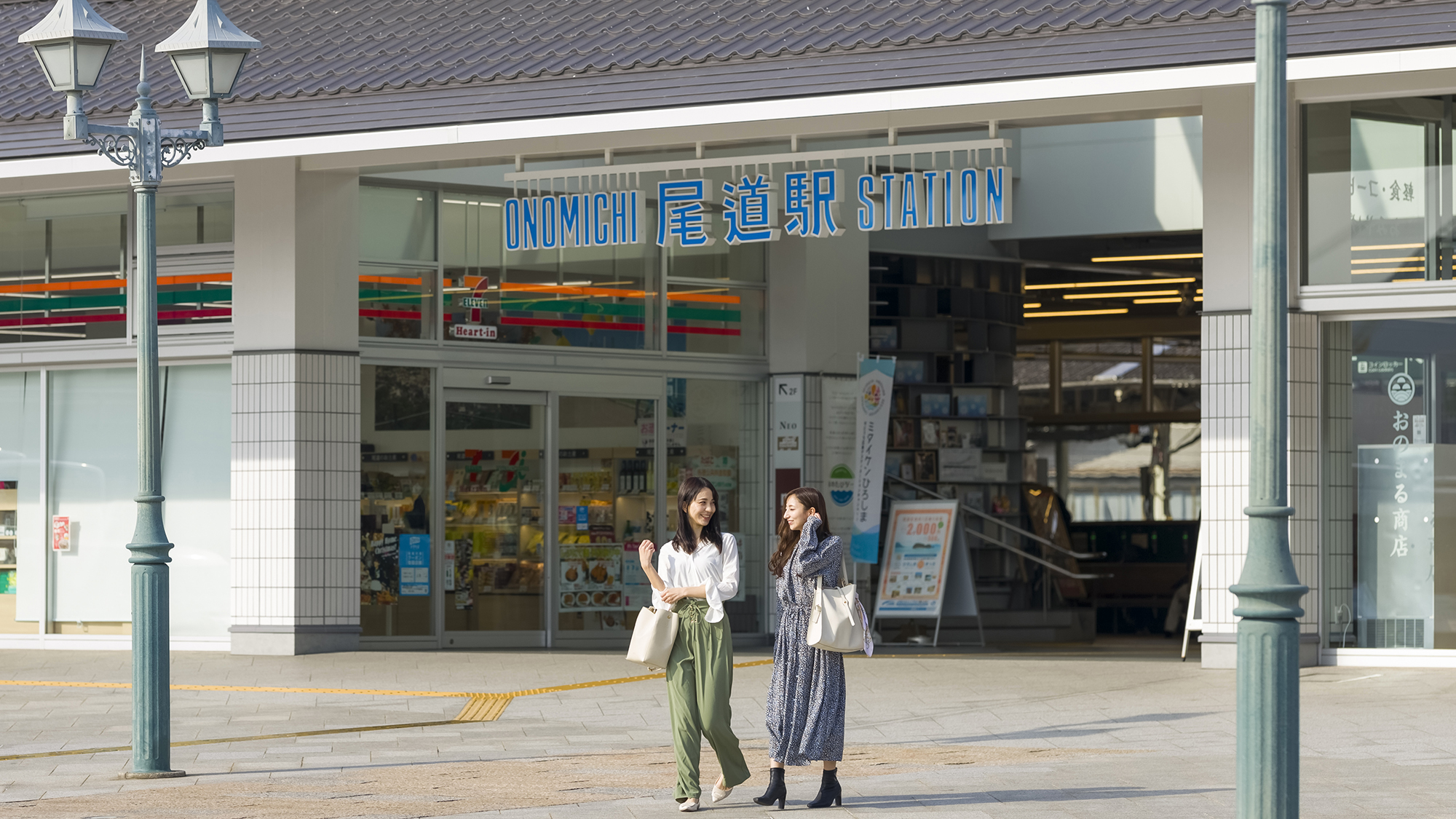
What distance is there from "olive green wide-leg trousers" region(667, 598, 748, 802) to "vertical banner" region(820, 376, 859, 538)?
27.1ft

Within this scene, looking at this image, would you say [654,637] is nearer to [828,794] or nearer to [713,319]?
[828,794]

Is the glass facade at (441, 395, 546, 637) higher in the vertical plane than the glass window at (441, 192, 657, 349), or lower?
lower

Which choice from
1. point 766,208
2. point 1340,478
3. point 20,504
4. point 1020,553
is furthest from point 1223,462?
point 20,504

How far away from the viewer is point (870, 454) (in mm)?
16188

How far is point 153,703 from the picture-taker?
28.1 feet

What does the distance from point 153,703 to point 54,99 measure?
686 cm

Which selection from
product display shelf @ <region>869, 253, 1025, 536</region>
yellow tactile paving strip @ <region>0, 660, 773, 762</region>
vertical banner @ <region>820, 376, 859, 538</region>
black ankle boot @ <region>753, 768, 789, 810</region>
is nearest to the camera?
black ankle boot @ <region>753, 768, 789, 810</region>

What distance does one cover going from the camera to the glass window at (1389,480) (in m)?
12.1

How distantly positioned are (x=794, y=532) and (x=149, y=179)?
3.83m

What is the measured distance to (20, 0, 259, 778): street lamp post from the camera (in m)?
8.59

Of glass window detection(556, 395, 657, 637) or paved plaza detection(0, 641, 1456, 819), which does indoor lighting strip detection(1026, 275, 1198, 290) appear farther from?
paved plaza detection(0, 641, 1456, 819)

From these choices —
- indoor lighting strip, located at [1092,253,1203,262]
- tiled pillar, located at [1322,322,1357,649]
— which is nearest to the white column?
tiled pillar, located at [1322,322,1357,649]

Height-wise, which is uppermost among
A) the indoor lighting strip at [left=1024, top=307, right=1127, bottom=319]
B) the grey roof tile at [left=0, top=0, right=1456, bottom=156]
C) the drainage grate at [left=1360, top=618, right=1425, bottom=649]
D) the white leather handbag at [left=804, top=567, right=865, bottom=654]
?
the grey roof tile at [left=0, top=0, right=1456, bottom=156]

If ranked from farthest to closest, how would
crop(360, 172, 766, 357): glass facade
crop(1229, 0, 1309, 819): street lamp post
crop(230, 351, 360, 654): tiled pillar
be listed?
crop(360, 172, 766, 357): glass facade < crop(230, 351, 360, 654): tiled pillar < crop(1229, 0, 1309, 819): street lamp post
